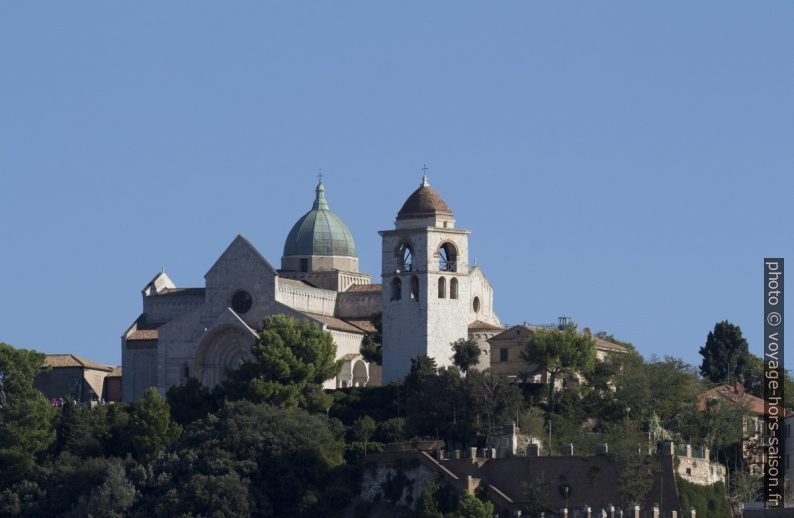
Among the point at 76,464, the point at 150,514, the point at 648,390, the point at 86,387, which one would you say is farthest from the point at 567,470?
the point at 86,387

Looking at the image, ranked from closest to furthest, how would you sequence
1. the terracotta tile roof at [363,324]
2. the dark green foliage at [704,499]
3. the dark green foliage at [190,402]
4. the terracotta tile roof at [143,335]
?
the dark green foliage at [704,499] → the dark green foliage at [190,402] → the terracotta tile roof at [363,324] → the terracotta tile roof at [143,335]

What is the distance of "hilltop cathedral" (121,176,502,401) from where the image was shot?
312 ft

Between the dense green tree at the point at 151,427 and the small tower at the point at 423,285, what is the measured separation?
8545mm

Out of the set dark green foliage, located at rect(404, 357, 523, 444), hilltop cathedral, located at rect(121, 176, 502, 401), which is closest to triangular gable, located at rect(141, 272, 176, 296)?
hilltop cathedral, located at rect(121, 176, 502, 401)

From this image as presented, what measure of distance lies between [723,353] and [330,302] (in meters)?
16.3

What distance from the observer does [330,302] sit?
10269 cm

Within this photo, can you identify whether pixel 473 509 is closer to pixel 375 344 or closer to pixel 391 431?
pixel 391 431

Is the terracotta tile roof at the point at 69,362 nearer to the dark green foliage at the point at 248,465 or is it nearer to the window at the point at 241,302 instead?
the window at the point at 241,302

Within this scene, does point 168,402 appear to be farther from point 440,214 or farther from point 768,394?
point 768,394

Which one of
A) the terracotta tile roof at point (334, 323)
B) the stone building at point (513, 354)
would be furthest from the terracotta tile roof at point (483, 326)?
the terracotta tile roof at point (334, 323)

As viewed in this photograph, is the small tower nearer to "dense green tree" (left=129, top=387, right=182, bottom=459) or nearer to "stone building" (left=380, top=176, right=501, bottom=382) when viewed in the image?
"stone building" (left=380, top=176, right=501, bottom=382)

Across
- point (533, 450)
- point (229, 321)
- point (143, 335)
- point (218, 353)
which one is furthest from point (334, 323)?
point (533, 450)

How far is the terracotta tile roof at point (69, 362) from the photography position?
104125 mm

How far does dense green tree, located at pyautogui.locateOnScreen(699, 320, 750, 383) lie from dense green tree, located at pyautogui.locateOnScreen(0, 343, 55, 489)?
89.6 feet
